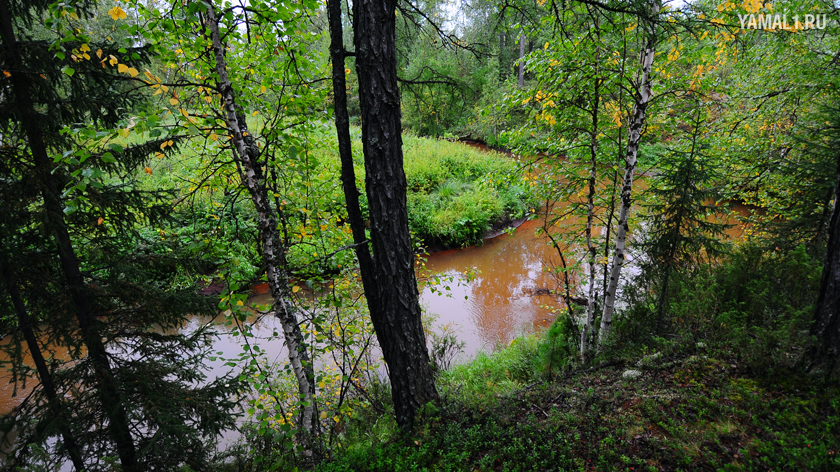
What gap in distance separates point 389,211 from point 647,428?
280 cm

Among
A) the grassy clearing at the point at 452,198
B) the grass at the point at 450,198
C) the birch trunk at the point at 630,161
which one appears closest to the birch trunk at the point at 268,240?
the birch trunk at the point at 630,161

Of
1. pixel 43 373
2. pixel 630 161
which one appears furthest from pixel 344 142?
pixel 630 161

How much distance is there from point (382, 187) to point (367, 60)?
3.44 feet

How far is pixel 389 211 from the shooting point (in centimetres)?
312

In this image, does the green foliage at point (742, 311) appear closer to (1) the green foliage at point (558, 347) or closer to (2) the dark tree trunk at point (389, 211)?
(1) the green foliage at point (558, 347)

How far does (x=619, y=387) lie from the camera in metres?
3.57

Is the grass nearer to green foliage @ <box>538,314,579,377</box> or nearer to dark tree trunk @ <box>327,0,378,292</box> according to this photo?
green foliage @ <box>538,314,579,377</box>

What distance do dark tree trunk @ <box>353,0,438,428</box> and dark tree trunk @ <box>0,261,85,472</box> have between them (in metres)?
2.78

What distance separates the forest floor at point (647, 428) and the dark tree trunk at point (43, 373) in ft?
7.31

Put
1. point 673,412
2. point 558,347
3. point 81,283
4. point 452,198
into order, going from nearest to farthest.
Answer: point 673,412
point 81,283
point 558,347
point 452,198

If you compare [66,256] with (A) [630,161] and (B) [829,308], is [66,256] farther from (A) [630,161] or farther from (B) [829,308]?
(B) [829,308]

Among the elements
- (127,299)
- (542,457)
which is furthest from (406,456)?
(127,299)

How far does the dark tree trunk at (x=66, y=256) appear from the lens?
2.88 meters

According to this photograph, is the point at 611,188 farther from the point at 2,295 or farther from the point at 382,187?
the point at 2,295
